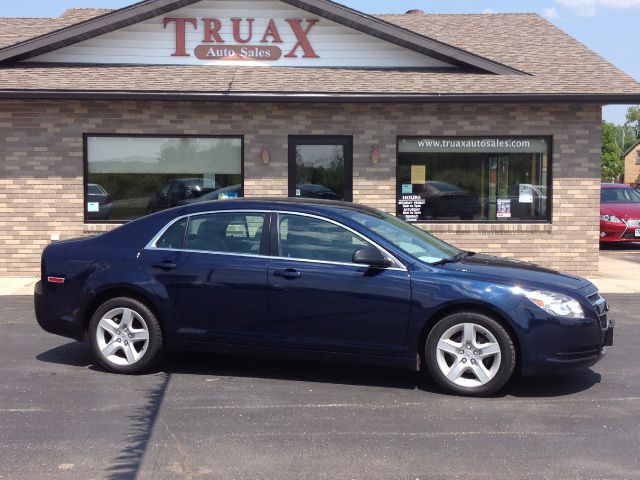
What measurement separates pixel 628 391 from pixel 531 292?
121cm

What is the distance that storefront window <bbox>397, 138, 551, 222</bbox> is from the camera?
1330 cm

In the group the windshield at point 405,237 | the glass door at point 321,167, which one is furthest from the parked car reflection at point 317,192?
the windshield at point 405,237

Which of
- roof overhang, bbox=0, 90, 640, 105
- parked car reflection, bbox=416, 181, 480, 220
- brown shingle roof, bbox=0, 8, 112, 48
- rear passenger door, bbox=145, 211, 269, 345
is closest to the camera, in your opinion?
rear passenger door, bbox=145, 211, 269, 345

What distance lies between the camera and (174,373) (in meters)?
7.09

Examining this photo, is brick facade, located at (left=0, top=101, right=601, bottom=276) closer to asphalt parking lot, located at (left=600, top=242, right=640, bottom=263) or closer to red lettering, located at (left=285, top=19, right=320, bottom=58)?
red lettering, located at (left=285, top=19, right=320, bottom=58)

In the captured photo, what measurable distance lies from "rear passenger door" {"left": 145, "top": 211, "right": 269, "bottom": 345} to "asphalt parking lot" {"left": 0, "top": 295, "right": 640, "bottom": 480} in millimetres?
453

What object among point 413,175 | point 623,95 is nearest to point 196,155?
point 413,175

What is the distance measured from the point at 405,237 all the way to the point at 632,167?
70090 millimetres

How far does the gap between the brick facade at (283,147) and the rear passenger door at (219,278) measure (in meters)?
6.25

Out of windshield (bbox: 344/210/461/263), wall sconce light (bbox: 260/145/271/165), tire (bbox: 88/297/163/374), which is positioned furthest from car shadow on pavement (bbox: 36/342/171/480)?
wall sconce light (bbox: 260/145/271/165)

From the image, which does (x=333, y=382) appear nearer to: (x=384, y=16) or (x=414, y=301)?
(x=414, y=301)

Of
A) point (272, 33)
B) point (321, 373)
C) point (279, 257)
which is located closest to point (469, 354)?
point (321, 373)

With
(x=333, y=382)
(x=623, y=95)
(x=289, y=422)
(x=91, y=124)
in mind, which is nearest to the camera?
(x=289, y=422)

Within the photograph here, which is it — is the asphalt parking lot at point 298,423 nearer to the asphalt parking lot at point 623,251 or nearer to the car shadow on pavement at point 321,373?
the car shadow on pavement at point 321,373
